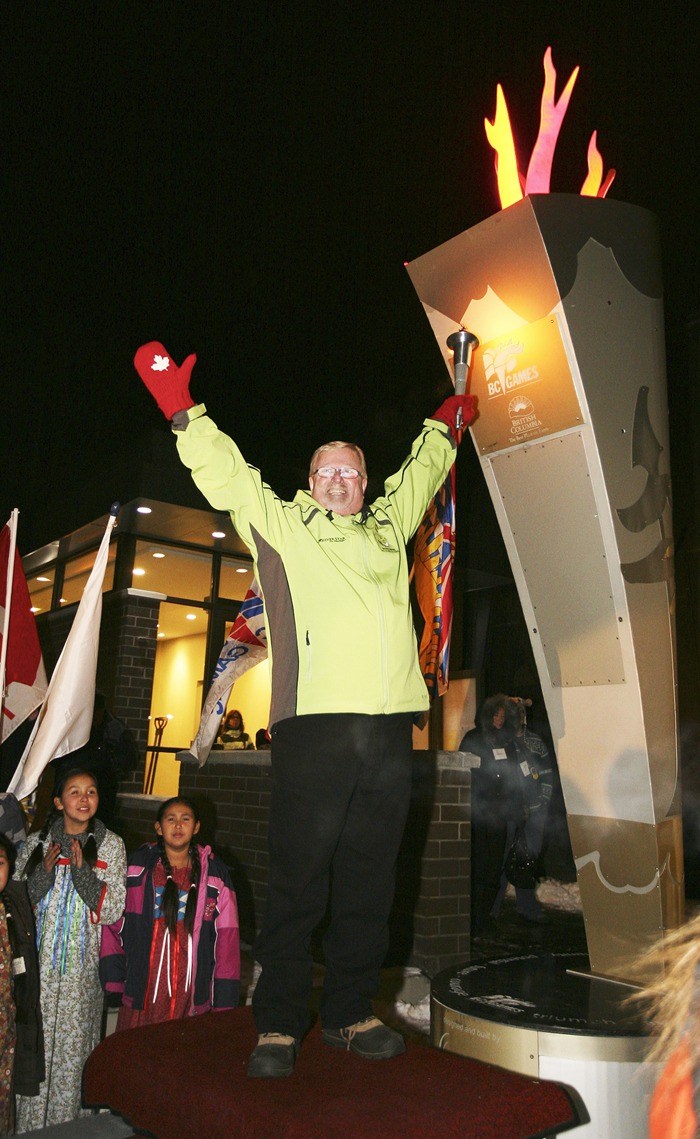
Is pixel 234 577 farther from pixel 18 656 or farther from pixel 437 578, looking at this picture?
pixel 437 578

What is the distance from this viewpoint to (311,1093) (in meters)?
2.18

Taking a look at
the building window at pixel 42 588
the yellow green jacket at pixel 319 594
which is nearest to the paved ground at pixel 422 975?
the yellow green jacket at pixel 319 594

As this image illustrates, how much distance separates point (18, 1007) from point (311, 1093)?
155 centimetres

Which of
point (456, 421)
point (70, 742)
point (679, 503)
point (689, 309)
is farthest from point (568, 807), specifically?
point (689, 309)

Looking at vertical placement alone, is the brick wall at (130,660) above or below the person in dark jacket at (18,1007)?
above

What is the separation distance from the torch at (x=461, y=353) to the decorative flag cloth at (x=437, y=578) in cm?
48

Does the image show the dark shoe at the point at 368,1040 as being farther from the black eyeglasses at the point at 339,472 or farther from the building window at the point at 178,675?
the building window at the point at 178,675

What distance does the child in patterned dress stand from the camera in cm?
330

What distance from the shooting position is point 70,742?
4293mm

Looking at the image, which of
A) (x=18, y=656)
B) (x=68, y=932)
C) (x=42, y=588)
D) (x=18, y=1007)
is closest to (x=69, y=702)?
(x=18, y=656)

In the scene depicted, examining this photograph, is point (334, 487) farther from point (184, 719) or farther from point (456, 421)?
point (184, 719)

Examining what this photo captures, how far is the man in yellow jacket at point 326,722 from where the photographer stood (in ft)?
8.36

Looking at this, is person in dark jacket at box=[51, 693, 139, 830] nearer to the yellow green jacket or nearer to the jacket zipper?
the yellow green jacket

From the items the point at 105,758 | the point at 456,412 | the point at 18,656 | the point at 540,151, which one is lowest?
the point at 105,758
